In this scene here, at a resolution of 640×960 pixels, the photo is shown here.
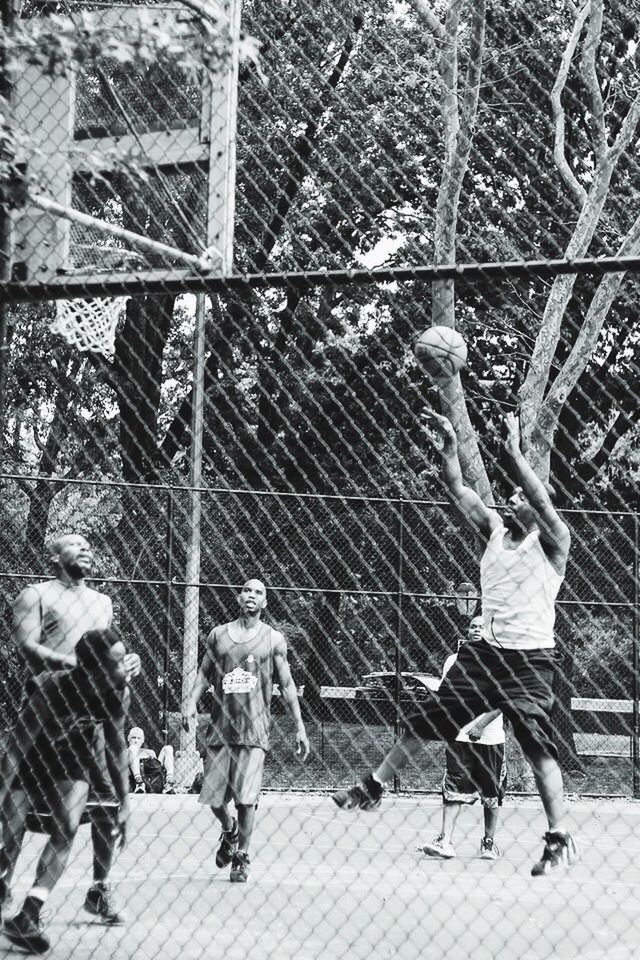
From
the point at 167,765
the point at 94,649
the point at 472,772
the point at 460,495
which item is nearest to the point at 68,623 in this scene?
the point at 94,649

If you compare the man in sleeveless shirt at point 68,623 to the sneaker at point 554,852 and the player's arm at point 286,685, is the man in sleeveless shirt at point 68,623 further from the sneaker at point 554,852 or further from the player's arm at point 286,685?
the player's arm at point 286,685

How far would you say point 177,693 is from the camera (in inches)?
666

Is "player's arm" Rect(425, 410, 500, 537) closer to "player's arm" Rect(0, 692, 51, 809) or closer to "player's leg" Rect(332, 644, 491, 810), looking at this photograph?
"player's leg" Rect(332, 644, 491, 810)

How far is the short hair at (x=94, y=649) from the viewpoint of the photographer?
5.52m

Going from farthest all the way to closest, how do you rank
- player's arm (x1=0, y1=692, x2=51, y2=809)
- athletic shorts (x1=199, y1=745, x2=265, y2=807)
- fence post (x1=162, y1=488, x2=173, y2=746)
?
fence post (x1=162, y1=488, x2=173, y2=746)
athletic shorts (x1=199, y1=745, x2=265, y2=807)
player's arm (x1=0, y1=692, x2=51, y2=809)

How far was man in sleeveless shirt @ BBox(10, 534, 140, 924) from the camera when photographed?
574 centimetres

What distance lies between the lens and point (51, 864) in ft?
17.9

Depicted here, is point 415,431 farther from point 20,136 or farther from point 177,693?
point 20,136

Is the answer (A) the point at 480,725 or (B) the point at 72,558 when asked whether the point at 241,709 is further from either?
(B) the point at 72,558

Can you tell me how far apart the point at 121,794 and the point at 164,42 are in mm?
3352

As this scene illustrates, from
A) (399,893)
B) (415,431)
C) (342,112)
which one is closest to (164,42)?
(399,893)

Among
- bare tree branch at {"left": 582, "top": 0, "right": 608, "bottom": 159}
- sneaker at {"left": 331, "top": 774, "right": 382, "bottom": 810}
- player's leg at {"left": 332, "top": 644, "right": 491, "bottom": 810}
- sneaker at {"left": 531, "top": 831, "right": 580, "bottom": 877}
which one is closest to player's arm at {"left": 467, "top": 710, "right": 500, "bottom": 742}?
player's leg at {"left": 332, "top": 644, "right": 491, "bottom": 810}

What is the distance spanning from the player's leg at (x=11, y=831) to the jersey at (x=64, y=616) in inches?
27.7

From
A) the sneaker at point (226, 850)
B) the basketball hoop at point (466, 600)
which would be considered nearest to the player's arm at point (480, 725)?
the sneaker at point (226, 850)
